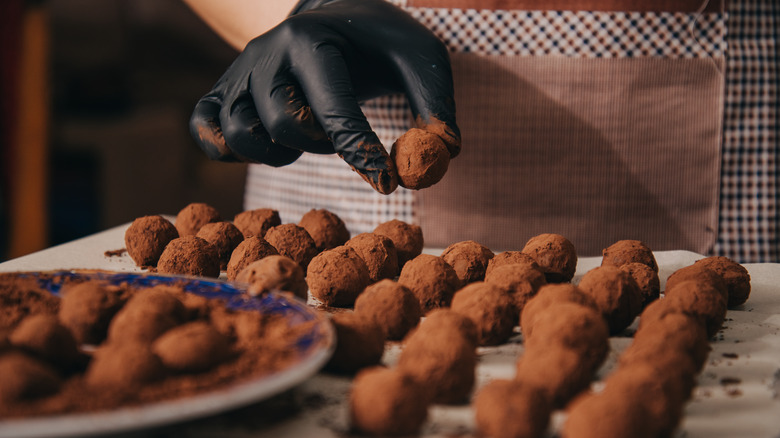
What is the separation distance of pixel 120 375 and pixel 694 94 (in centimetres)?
134

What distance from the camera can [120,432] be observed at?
22.7 inches

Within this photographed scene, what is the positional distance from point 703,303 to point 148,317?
66 cm

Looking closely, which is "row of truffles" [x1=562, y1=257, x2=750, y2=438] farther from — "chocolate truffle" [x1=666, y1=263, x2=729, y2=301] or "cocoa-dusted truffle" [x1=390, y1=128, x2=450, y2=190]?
"cocoa-dusted truffle" [x1=390, y1=128, x2=450, y2=190]

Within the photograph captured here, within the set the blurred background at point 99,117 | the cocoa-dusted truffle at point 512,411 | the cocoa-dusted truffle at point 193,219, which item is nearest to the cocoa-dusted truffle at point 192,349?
the cocoa-dusted truffle at point 512,411

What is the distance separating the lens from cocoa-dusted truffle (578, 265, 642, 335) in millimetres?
986

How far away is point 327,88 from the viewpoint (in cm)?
125

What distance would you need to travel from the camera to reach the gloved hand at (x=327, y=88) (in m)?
1.23

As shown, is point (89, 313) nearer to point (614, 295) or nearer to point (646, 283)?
point (614, 295)

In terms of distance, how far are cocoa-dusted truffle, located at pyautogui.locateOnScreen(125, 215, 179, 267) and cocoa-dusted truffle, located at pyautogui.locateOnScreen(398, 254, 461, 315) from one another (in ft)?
1.56

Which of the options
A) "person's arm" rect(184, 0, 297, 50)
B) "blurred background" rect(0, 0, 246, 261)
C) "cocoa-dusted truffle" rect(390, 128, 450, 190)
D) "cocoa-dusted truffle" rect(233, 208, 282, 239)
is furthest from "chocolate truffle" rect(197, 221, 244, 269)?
"blurred background" rect(0, 0, 246, 261)

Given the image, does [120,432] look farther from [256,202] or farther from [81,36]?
[81,36]

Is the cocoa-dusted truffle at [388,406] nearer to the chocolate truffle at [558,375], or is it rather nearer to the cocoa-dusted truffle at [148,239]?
the chocolate truffle at [558,375]

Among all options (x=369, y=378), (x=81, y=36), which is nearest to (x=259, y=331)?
(x=369, y=378)

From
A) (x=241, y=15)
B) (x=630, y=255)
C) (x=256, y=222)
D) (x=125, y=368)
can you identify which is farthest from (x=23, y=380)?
(x=241, y=15)
